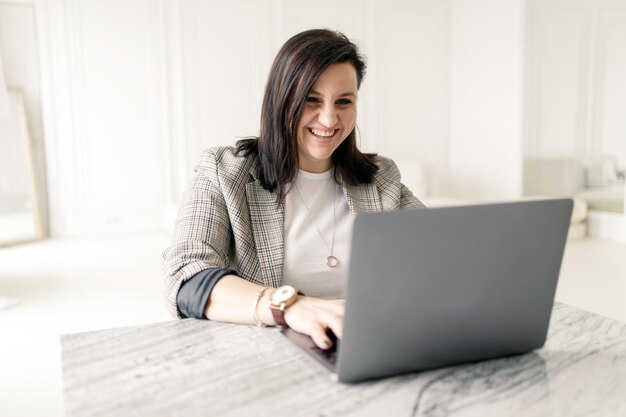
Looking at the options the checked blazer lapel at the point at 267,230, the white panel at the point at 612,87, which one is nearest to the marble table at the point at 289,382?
the checked blazer lapel at the point at 267,230

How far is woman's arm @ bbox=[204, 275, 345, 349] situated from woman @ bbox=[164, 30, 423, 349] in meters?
0.09

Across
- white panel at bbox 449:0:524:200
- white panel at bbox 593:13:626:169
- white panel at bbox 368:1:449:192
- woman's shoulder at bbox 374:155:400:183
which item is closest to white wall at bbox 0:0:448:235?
white panel at bbox 368:1:449:192

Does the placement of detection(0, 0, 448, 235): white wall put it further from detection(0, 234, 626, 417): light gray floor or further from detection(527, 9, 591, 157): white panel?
detection(527, 9, 591, 157): white panel

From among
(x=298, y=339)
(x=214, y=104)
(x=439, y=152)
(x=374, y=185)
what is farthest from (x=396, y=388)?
(x=439, y=152)

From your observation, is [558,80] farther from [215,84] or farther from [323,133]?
[323,133]

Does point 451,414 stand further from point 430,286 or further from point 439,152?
point 439,152

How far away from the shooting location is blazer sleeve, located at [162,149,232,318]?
1244 millimetres

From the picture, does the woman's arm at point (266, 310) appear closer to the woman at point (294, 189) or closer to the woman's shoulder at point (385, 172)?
the woman at point (294, 189)

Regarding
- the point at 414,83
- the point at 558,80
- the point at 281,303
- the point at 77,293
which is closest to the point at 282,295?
the point at 281,303

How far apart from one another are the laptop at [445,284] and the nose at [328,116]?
71 cm

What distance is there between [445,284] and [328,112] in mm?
766

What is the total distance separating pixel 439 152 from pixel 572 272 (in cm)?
262

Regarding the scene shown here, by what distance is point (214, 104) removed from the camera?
501 centimetres

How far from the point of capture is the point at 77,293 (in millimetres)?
3084
